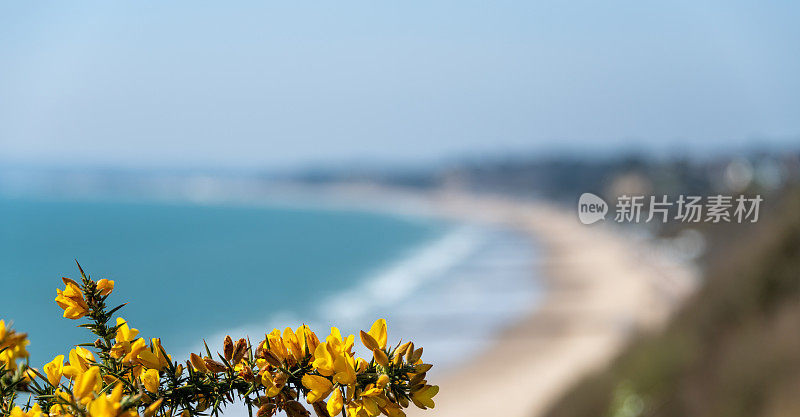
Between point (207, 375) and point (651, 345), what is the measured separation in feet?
21.3

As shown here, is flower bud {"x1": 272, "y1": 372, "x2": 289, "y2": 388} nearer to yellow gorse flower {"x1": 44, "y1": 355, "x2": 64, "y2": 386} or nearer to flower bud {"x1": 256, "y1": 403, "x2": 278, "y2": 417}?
flower bud {"x1": 256, "y1": 403, "x2": 278, "y2": 417}

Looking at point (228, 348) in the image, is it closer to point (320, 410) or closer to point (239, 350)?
point (239, 350)

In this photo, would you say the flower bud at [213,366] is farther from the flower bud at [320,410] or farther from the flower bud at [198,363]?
the flower bud at [320,410]

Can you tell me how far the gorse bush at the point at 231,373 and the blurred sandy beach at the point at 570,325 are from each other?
809 centimetres

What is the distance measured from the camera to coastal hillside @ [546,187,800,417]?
4.74m

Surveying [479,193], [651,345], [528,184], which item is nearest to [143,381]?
[651,345]

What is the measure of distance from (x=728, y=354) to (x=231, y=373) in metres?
5.56

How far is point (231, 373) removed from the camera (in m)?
0.75

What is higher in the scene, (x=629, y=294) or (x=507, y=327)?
(x=629, y=294)

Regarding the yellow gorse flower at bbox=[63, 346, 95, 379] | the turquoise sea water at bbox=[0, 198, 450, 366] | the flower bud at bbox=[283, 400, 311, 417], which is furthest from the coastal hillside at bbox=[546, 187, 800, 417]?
the yellow gorse flower at bbox=[63, 346, 95, 379]

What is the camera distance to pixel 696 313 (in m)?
6.84

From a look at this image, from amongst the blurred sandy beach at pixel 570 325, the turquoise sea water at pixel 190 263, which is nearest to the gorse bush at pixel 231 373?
the turquoise sea water at pixel 190 263

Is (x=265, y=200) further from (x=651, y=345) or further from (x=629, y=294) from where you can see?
(x=651, y=345)

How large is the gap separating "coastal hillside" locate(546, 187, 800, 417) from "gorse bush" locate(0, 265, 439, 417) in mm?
4051
